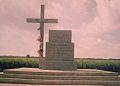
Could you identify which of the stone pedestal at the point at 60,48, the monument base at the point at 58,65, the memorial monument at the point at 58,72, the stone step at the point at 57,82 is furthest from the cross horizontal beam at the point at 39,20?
the stone step at the point at 57,82

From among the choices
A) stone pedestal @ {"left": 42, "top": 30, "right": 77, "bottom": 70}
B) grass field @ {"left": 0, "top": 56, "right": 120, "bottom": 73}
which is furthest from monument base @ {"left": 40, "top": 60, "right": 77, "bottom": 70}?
grass field @ {"left": 0, "top": 56, "right": 120, "bottom": 73}

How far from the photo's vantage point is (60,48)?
97.4ft

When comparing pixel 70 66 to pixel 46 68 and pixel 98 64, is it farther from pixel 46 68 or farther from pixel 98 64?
pixel 98 64

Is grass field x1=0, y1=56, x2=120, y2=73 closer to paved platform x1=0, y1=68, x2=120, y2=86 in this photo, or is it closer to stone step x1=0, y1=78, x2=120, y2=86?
paved platform x1=0, y1=68, x2=120, y2=86

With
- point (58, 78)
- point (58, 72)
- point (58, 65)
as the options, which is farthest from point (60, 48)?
point (58, 78)

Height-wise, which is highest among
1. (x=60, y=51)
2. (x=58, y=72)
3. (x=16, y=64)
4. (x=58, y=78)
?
(x=60, y=51)

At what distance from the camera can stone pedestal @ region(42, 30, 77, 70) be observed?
2958cm

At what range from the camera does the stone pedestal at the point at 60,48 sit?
97.0ft

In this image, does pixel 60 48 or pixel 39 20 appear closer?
pixel 60 48

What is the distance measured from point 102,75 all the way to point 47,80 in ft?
12.6

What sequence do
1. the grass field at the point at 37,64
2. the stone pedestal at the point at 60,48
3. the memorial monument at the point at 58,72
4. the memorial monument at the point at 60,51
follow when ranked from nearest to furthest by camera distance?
the memorial monument at the point at 58,72 → the memorial monument at the point at 60,51 → the stone pedestal at the point at 60,48 → the grass field at the point at 37,64

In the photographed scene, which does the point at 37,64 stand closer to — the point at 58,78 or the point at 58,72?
the point at 58,72

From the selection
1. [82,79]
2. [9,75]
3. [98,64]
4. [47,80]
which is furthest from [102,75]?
[98,64]

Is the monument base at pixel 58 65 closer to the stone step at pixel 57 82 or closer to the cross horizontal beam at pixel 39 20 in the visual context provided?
the cross horizontal beam at pixel 39 20
